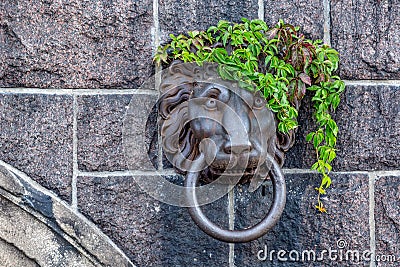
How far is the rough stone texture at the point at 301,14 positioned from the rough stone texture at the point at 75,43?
0.31 metres

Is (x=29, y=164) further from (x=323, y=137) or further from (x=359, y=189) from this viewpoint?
(x=359, y=189)

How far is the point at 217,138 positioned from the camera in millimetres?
1436

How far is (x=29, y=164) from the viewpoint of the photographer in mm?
1544

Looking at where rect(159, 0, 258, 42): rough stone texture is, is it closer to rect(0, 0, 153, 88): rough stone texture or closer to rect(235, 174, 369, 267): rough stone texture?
rect(0, 0, 153, 88): rough stone texture

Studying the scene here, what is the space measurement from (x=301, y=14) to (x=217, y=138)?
1.34ft

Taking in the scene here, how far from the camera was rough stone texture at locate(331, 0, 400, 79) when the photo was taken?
5.17 feet

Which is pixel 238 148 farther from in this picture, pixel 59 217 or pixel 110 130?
pixel 59 217

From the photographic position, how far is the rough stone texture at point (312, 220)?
159 centimetres

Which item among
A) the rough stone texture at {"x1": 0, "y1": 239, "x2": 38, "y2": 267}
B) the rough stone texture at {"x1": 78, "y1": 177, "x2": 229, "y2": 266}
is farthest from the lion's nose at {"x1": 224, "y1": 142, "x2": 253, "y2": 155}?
the rough stone texture at {"x1": 0, "y1": 239, "x2": 38, "y2": 267}

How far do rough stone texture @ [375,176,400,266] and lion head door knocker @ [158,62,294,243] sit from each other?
0.29m

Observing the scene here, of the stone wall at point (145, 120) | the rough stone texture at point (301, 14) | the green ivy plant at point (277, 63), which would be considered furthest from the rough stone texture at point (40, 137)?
the rough stone texture at point (301, 14)

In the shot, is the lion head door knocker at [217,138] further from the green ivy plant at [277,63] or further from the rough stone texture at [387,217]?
the rough stone texture at [387,217]

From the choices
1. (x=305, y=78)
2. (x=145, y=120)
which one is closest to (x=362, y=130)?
(x=305, y=78)

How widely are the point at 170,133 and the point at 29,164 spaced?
0.36m
